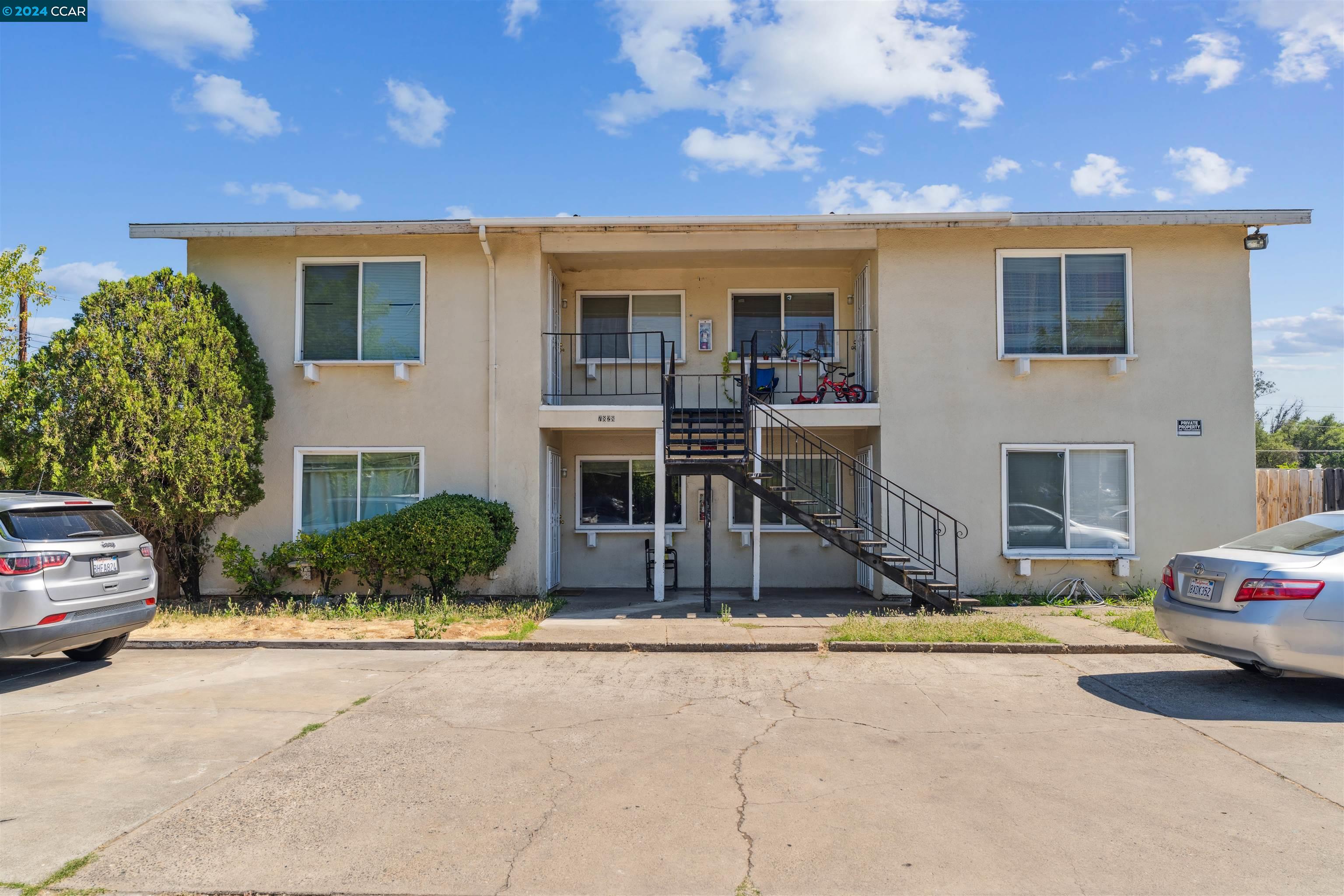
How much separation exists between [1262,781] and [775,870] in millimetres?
3243

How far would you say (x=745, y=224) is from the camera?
461 inches

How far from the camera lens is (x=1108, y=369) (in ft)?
39.9

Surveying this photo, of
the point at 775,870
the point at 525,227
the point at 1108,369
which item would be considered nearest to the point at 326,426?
the point at 525,227

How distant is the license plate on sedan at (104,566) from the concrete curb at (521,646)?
1758 mm

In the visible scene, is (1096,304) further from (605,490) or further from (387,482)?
(387,482)

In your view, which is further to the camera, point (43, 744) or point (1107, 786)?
point (43, 744)

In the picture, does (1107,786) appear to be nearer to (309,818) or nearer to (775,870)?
(775,870)

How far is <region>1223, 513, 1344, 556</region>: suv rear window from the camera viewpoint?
689cm

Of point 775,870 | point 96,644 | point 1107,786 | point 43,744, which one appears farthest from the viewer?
point 96,644

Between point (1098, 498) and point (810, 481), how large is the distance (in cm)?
414

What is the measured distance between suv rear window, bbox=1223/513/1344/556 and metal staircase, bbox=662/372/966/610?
3676 mm

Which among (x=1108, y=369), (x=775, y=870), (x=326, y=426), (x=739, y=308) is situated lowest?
(x=775, y=870)

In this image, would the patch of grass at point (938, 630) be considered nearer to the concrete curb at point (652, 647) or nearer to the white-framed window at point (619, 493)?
the concrete curb at point (652, 647)

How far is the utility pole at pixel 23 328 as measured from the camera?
45.0ft
